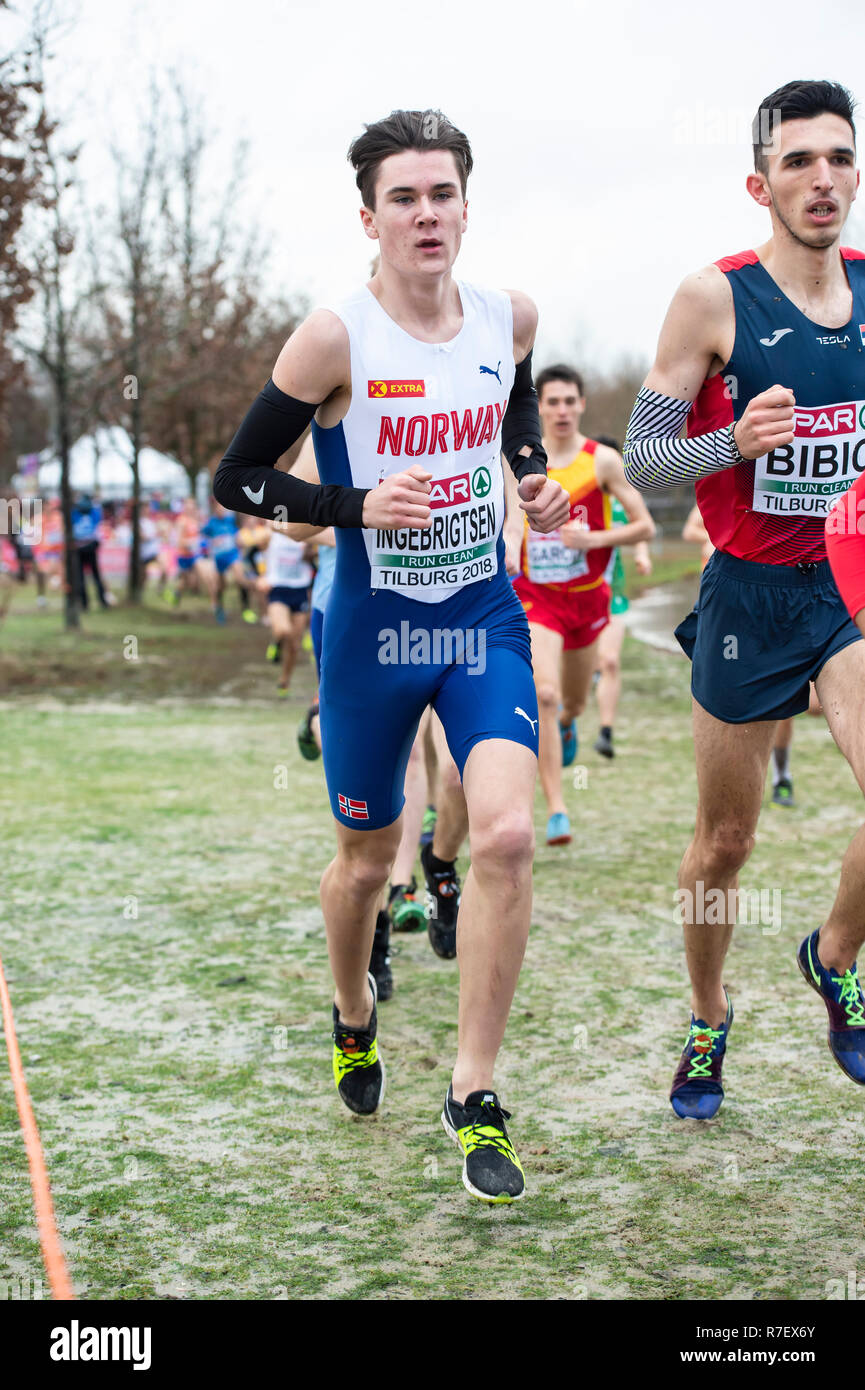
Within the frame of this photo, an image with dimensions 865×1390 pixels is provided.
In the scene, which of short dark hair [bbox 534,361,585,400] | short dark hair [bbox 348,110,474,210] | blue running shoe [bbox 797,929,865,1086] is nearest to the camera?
short dark hair [bbox 348,110,474,210]

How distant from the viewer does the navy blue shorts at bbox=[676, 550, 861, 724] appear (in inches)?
148

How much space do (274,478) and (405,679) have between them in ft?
1.95

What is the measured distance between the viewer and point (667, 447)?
12.4 ft

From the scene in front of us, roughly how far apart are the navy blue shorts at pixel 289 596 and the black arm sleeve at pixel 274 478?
10.1m

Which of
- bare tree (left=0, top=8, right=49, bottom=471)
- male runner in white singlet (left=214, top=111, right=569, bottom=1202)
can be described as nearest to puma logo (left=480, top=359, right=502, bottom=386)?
male runner in white singlet (left=214, top=111, right=569, bottom=1202)

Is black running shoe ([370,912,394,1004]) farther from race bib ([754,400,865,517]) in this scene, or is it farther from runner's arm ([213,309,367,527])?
race bib ([754,400,865,517])

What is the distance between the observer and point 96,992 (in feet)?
17.3

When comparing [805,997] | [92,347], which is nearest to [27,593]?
[92,347]

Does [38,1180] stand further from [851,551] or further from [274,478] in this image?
[851,551]

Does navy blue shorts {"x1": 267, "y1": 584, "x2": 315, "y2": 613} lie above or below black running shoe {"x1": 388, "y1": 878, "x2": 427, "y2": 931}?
above

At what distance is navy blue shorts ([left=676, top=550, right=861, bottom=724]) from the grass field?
1171mm

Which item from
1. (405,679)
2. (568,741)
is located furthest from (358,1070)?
(568,741)

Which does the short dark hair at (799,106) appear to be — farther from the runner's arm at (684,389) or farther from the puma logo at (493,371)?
the puma logo at (493,371)

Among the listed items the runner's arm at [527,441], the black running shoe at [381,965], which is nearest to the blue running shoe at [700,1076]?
the black running shoe at [381,965]
